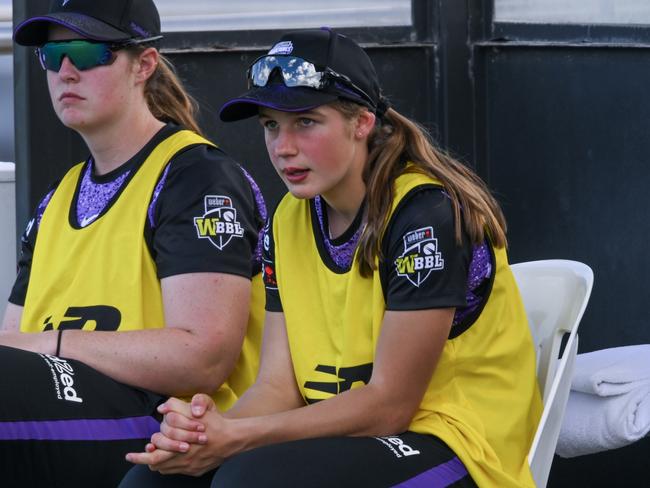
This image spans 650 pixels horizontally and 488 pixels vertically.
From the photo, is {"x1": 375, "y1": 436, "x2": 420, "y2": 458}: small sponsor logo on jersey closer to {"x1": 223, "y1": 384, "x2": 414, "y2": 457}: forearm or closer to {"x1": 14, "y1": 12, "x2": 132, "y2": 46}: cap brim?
{"x1": 223, "y1": 384, "x2": 414, "y2": 457}: forearm

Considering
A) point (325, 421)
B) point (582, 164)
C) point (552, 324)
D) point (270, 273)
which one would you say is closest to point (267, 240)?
point (270, 273)

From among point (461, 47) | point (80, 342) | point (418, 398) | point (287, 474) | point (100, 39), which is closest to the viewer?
point (287, 474)

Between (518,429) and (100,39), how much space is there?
54.2 inches

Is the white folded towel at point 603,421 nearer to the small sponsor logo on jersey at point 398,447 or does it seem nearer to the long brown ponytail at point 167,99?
the small sponsor logo on jersey at point 398,447

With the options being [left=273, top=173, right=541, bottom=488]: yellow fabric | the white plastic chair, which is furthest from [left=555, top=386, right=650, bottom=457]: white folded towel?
[left=273, top=173, right=541, bottom=488]: yellow fabric

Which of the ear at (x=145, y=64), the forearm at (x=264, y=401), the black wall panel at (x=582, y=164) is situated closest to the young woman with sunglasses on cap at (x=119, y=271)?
the ear at (x=145, y=64)

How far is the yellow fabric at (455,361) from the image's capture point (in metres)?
2.57

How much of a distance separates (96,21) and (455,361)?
1.26 metres

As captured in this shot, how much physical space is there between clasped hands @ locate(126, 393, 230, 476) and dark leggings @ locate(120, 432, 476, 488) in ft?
0.18

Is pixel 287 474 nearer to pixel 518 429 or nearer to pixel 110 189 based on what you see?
pixel 518 429

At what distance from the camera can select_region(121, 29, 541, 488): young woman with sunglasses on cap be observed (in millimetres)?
2445

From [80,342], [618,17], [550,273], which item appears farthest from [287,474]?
Answer: [618,17]

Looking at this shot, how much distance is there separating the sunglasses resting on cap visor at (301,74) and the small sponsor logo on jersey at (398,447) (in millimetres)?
707

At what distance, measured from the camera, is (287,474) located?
2305 mm
